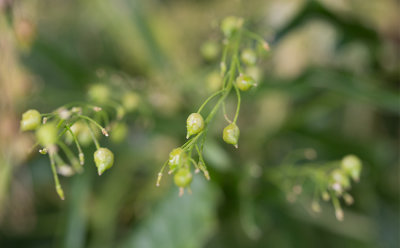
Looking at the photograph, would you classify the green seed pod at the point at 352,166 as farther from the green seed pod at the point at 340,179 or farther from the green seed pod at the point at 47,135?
the green seed pod at the point at 47,135

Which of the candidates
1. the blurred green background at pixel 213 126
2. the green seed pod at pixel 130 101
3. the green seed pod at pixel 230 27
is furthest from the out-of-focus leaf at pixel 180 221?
the green seed pod at pixel 230 27

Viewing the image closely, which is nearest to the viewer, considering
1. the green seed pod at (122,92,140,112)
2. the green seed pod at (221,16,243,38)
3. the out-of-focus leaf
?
the green seed pod at (221,16,243,38)

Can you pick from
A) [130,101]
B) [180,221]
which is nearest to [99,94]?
[130,101]

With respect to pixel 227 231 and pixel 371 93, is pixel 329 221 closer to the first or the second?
pixel 227 231

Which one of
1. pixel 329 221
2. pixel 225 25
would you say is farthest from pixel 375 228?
pixel 225 25

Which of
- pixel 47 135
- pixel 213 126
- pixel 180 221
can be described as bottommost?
pixel 180 221

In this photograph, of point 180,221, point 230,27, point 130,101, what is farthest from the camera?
point 180,221

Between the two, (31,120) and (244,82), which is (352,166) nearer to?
(244,82)

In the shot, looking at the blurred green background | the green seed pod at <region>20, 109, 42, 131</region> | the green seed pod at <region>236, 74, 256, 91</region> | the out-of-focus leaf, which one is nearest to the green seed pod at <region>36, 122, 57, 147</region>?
the green seed pod at <region>20, 109, 42, 131</region>

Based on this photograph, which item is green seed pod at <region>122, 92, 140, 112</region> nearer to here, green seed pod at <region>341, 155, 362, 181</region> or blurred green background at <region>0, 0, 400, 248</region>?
blurred green background at <region>0, 0, 400, 248</region>
